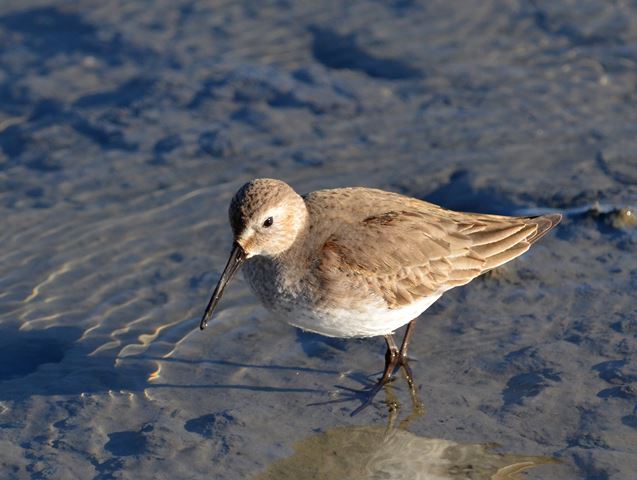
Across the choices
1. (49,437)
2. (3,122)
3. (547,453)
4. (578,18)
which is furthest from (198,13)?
(547,453)

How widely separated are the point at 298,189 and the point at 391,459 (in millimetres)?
→ 3490

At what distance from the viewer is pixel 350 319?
7.30m

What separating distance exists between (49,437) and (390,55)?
616cm

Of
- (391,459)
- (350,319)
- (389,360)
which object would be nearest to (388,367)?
(389,360)

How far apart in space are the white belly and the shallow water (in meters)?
0.53

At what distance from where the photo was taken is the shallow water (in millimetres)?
7242

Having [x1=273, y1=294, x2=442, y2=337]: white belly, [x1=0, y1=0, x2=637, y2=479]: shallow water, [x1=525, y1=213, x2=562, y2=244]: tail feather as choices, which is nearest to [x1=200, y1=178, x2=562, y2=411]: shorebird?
[x1=273, y1=294, x2=442, y2=337]: white belly

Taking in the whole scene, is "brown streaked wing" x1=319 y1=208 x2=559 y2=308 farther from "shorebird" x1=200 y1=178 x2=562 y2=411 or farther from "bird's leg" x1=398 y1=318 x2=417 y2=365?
"bird's leg" x1=398 y1=318 x2=417 y2=365

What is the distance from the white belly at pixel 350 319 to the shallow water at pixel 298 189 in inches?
20.9

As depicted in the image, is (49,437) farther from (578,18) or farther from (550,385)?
(578,18)

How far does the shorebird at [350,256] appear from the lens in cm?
729

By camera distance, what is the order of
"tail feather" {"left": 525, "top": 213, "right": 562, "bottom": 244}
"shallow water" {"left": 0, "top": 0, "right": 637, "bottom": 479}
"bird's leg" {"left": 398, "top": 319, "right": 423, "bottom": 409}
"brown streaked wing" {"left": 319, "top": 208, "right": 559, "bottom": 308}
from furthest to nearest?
"tail feather" {"left": 525, "top": 213, "right": 562, "bottom": 244}, "bird's leg" {"left": 398, "top": 319, "right": 423, "bottom": 409}, "brown streaked wing" {"left": 319, "top": 208, "right": 559, "bottom": 308}, "shallow water" {"left": 0, "top": 0, "right": 637, "bottom": 479}

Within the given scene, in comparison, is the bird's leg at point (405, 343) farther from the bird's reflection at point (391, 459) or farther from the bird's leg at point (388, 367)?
the bird's reflection at point (391, 459)

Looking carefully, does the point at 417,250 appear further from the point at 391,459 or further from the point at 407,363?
the point at 391,459
